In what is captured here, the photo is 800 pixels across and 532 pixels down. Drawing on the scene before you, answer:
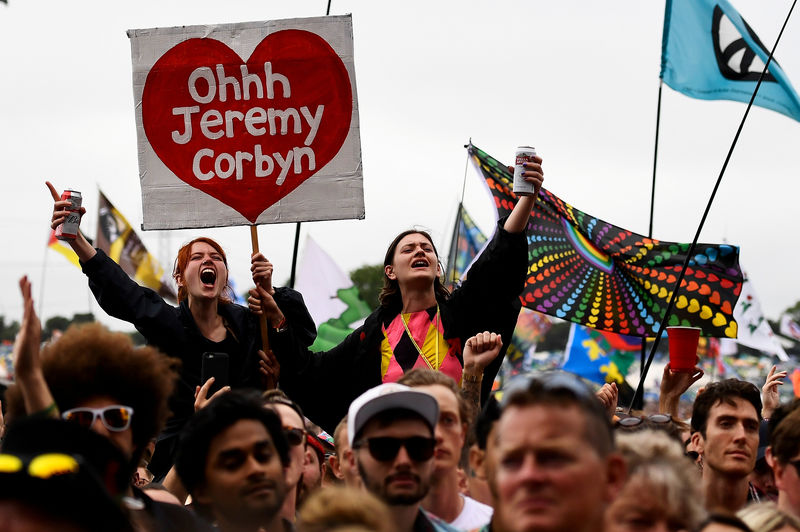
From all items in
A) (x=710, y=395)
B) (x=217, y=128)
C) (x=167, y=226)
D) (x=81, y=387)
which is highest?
(x=217, y=128)

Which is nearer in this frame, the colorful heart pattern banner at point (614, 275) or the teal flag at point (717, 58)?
the colorful heart pattern banner at point (614, 275)

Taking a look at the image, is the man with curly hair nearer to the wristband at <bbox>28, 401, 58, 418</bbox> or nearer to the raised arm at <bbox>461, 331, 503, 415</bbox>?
the wristband at <bbox>28, 401, 58, 418</bbox>

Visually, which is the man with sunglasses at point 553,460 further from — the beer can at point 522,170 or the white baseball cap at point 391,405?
the beer can at point 522,170

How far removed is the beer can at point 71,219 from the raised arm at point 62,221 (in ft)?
0.06

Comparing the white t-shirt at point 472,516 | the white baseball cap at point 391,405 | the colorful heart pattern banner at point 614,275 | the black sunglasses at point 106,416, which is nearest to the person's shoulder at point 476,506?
the white t-shirt at point 472,516

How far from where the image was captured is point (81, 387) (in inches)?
157

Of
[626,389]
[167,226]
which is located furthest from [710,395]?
[626,389]

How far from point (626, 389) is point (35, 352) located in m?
11.2

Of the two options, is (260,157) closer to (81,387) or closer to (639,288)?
(81,387)

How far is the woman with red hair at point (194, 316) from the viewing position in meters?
5.95

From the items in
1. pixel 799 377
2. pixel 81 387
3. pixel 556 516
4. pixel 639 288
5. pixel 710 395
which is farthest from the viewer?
pixel 799 377

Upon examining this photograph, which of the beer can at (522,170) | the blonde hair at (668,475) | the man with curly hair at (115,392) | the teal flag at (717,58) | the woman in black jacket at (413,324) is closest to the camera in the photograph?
the blonde hair at (668,475)

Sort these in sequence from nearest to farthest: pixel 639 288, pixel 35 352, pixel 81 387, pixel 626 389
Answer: pixel 35 352, pixel 81 387, pixel 639 288, pixel 626 389

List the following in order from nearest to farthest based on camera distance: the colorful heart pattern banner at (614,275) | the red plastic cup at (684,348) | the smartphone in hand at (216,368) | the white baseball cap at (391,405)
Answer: the white baseball cap at (391,405) → the smartphone in hand at (216,368) → the red plastic cup at (684,348) → the colorful heart pattern banner at (614,275)
